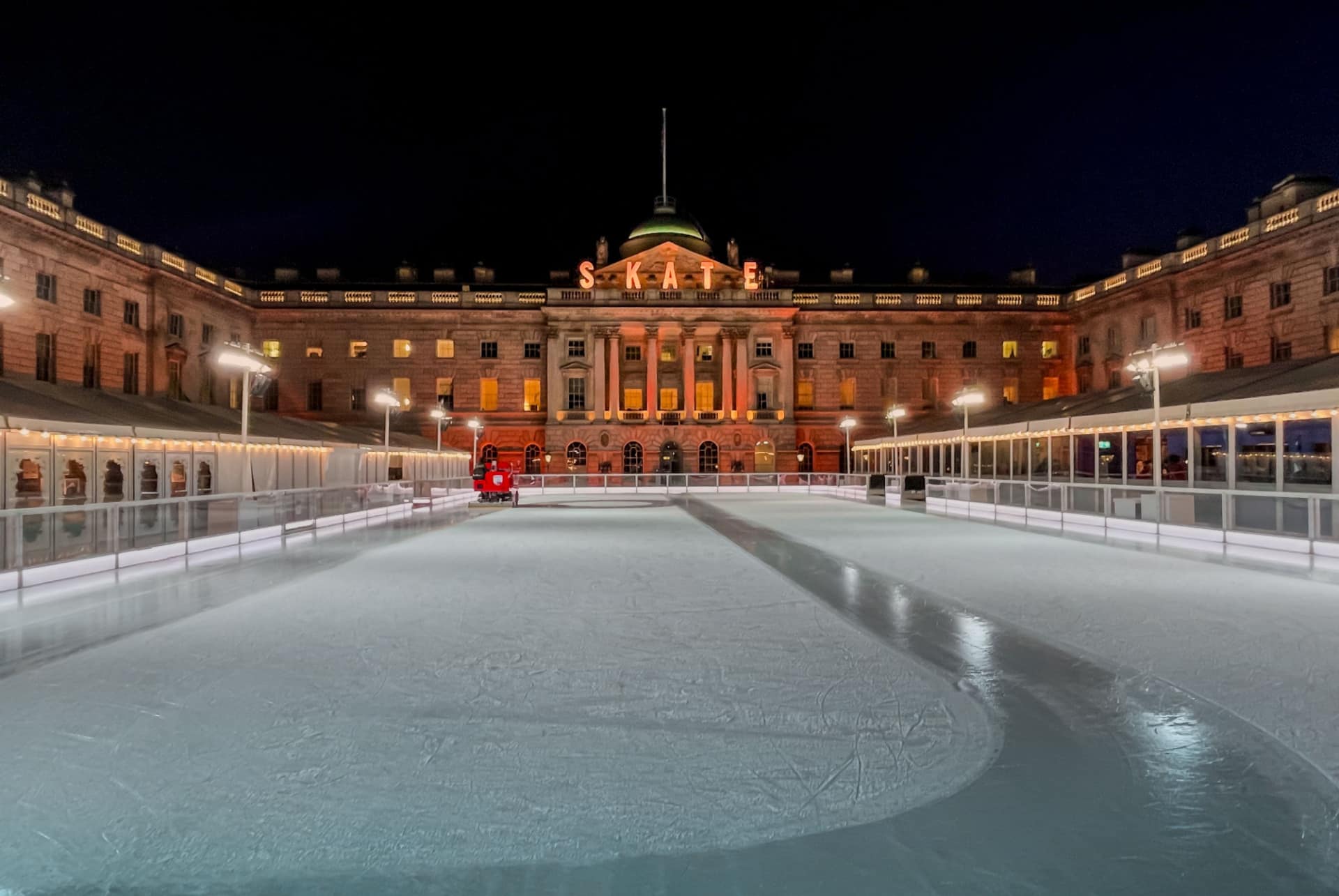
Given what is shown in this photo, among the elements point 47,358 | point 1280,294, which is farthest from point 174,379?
point 1280,294

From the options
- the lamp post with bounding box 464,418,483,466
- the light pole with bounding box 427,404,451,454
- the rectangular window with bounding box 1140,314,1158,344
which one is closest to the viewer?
the light pole with bounding box 427,404,451,454

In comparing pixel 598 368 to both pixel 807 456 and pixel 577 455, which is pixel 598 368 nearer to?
pixel 577 455

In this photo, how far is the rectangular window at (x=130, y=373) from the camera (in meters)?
47.4

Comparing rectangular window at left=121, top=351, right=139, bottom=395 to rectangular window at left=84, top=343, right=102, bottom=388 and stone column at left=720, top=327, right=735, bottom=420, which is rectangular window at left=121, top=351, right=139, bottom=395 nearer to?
rectangular window at left=84, top=343, right=102, bottom=388

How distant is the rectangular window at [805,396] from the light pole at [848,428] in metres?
2.88

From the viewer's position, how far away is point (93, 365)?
147ft

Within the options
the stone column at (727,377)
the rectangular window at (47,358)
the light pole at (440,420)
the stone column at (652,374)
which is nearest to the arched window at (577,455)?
the stone column at (652,374)

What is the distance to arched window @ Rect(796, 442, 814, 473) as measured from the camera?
69.0m

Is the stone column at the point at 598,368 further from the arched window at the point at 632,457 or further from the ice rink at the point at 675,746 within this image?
the ice rink at the point at 675,746

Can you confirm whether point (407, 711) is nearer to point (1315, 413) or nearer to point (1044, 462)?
point (1315, 413)

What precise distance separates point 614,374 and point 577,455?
6848 mm

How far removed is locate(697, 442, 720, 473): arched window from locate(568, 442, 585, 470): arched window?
897 centimetres

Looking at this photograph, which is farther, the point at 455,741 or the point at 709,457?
the point at 709,457

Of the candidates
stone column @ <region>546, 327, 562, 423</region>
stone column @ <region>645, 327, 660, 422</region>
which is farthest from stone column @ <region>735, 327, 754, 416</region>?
stone column @ <region>546, 327, 562, 423</region>
